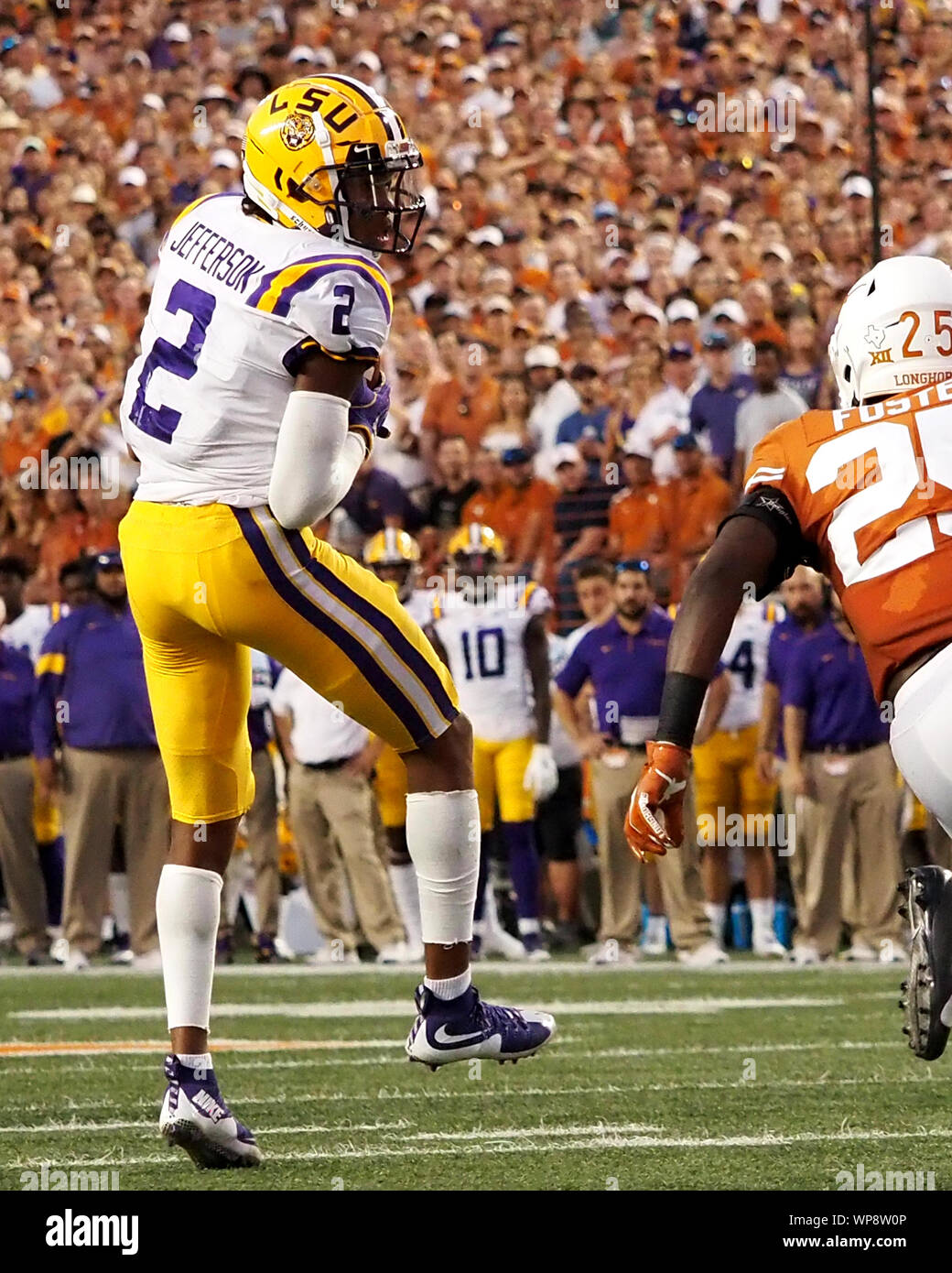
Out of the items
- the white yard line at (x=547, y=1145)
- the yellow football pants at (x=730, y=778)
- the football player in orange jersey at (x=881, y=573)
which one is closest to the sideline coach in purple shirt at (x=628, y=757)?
the yellow football pants at (x=730, y=778)

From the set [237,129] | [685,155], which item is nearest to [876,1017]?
[685,155]

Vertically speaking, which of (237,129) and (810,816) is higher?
(237,129)

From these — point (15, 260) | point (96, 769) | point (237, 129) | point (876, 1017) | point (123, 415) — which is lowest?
point (876, 1017)

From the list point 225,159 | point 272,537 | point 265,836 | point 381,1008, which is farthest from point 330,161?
point 225,159

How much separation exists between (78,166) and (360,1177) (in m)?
12.4

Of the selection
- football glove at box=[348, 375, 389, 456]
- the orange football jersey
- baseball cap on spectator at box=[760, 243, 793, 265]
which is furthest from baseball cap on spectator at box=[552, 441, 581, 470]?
the orange football jersey

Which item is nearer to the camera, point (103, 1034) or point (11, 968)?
point (103, 1034)

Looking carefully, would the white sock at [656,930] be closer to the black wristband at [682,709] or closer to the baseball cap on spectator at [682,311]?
the baseball cap on spectator at [682,311]

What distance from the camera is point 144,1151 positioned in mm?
4949

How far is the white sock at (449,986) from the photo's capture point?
486 centimetres

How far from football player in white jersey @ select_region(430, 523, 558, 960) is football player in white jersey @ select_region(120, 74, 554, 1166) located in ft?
19.7

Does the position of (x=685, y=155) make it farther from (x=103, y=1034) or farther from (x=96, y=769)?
(x=103, y=1034)

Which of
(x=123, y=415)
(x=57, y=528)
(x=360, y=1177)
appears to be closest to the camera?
(x=360, y=1177)

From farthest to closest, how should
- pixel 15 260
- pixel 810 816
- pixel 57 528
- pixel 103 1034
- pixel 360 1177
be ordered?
1. pixel 15 260
2. pixel 57 528
3. pixel 810 816
4. pixel 103 1034
5. pixel 360 1177
